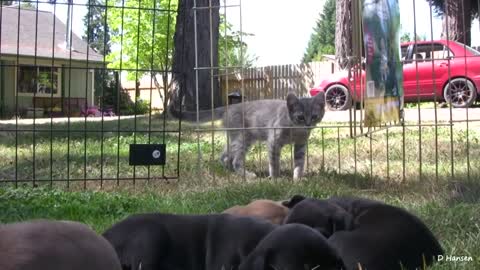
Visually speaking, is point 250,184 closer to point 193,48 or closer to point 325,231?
point 325,231

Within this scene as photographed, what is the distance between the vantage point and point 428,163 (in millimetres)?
6367

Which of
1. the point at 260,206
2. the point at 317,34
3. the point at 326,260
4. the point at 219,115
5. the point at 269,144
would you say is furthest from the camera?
the point at 317,34

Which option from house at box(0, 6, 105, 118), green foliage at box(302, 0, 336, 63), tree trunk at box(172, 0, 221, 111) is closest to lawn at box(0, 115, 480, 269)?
tree trunk at box(172, 0, 221, 111)

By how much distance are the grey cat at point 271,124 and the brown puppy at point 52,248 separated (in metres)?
4.67

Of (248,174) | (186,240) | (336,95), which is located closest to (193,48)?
(336,95)

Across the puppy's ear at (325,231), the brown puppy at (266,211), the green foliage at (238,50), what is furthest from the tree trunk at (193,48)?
the puppy's ear at (325,231)

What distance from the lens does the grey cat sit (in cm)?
689

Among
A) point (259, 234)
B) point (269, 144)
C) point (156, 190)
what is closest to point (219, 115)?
point (269, 144)

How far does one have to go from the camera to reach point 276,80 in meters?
10.7

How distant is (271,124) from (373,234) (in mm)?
4761

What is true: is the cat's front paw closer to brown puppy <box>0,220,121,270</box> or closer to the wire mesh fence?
the wire mesh fence

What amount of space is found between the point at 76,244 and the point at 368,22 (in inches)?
163

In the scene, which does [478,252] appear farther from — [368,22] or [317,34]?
[317,34]

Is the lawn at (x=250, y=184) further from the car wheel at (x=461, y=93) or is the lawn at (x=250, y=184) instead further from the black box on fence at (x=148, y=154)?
the car wheel at (x=461, y=93)
